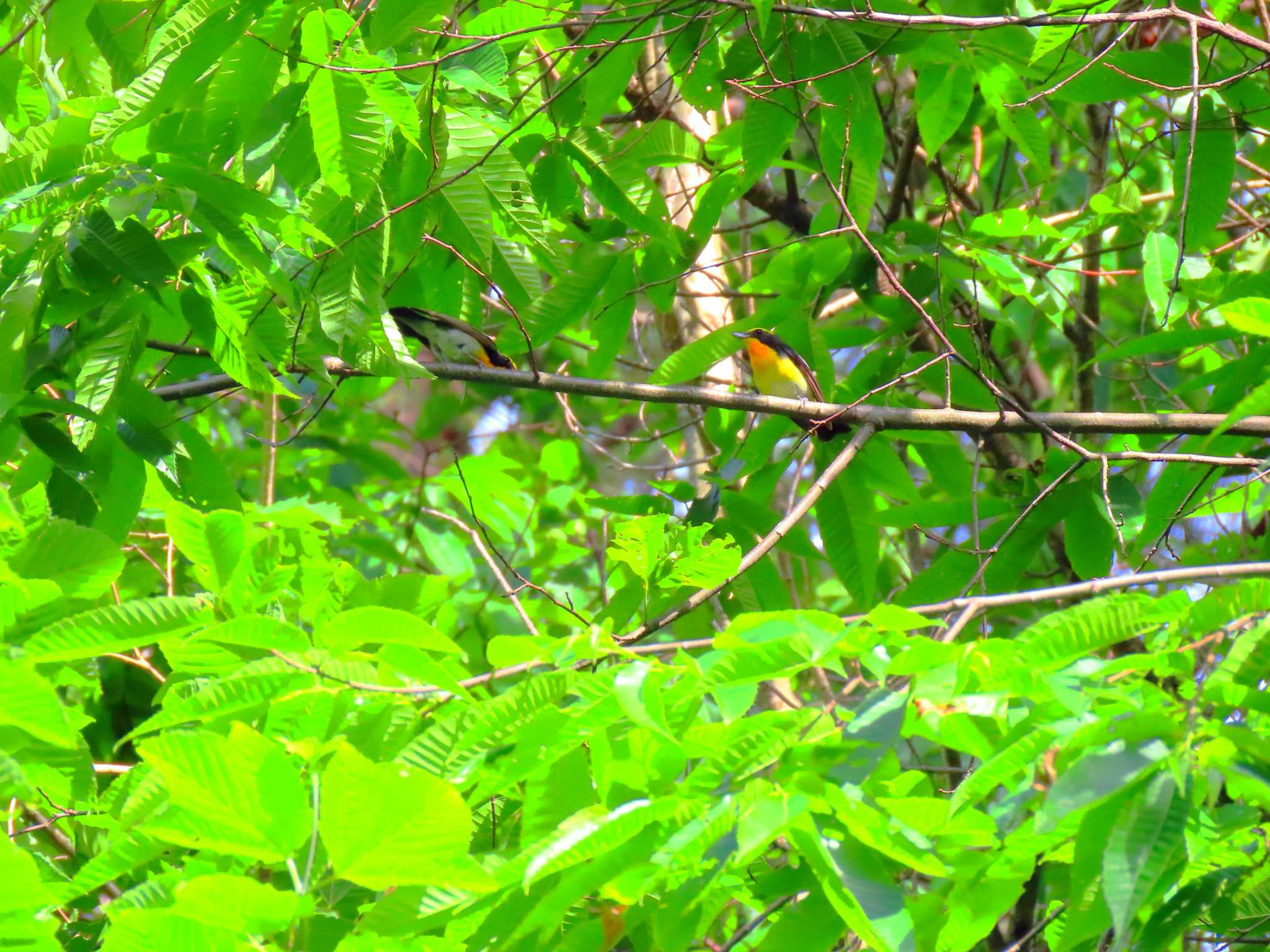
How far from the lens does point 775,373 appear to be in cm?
647

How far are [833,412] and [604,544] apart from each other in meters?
2.36

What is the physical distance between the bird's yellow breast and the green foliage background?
4.27ft

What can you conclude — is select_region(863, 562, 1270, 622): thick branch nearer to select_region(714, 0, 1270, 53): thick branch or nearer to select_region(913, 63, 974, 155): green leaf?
select_region(714, 0, 1270, 53): thick branch

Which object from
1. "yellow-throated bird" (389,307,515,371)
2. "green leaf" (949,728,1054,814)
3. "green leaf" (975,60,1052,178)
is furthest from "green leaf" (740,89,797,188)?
"yellow-throated bird" (389,307,515,371)

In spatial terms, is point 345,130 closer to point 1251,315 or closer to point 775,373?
point 1251,315

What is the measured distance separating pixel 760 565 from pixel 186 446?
1.57 meters

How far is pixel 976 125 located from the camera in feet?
16.3

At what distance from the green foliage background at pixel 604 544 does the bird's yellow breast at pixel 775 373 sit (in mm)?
A: 1302

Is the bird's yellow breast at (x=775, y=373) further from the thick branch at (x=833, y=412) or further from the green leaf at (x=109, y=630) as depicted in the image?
the green leaf at (x=109, y=630)

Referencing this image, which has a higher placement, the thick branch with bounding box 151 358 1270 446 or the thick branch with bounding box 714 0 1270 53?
the thick branch with bounding box 714 0 1270 53

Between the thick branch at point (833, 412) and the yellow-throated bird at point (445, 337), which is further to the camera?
the yellow-throated bird at point (445, 337)

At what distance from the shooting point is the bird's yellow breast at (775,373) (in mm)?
6426

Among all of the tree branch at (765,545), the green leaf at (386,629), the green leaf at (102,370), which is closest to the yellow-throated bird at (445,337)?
the tree branch at (765,545)

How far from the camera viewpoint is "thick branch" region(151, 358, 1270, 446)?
8.95ft
